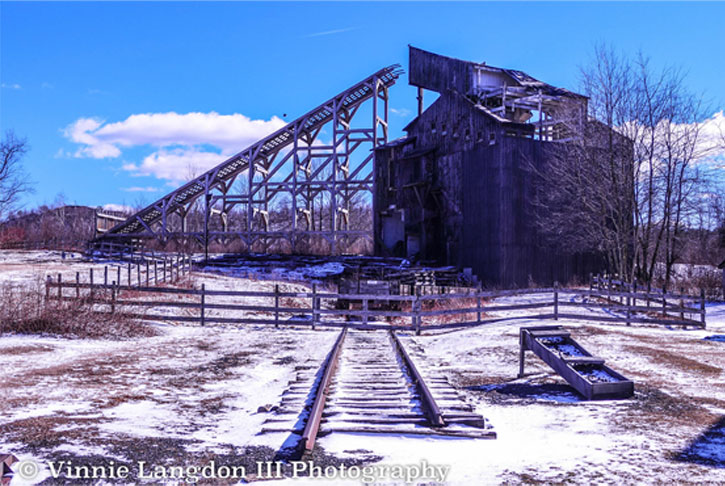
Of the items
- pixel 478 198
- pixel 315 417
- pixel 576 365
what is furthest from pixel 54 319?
pixel 478 198

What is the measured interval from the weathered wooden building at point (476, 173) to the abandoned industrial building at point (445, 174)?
6 cm

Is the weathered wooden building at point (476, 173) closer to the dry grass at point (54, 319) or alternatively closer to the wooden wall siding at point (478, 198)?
the wooden wall siding at point (478, 198)

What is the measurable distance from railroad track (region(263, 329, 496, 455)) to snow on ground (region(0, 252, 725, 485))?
7.7 inches

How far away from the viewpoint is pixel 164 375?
400 inches

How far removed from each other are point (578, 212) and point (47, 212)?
→ 7715cm

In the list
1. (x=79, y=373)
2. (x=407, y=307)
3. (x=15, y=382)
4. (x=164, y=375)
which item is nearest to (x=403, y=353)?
(x=164, y=375)

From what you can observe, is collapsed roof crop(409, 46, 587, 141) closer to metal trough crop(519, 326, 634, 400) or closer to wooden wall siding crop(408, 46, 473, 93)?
wooden wall siding crop(408, 46, 473, 93)

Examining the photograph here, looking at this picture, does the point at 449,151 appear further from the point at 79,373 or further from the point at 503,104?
the point at 79,373

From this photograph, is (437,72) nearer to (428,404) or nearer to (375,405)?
(375,405)

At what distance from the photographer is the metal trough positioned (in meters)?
8.35

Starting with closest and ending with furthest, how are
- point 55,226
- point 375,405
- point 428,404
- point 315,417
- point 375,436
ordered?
point 375,436 → point 315,417 → point 428,404 → point 375,405 → point 55,226

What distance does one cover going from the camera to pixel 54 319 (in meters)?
14.2

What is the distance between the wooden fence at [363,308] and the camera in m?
17.6

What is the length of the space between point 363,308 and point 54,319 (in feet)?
27.5
